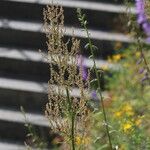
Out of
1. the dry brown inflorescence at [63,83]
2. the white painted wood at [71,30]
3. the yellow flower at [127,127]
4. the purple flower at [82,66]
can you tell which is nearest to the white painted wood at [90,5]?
the white painted wood at [71,30]

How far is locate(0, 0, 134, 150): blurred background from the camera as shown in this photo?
6238mm

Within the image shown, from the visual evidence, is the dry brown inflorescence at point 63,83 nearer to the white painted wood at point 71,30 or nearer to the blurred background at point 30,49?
the blurred background at point 30,49

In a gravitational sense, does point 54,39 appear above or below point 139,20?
→ below

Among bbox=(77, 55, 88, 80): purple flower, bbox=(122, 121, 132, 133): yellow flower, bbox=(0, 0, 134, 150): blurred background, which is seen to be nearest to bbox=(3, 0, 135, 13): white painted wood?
bbox=(0, 0, 134, 150): blurred background

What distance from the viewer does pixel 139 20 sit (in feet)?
20.5

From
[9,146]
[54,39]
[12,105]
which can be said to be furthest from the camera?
[12,105]

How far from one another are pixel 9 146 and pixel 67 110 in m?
3.07

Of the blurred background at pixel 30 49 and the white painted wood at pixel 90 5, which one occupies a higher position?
the white painted wood at pixel 90 5

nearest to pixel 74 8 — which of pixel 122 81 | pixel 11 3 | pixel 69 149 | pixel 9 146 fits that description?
pixel 11 3

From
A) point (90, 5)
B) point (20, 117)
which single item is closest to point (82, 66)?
point (20, 117)

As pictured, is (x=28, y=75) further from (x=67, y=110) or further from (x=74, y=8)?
(x=67, y=110)

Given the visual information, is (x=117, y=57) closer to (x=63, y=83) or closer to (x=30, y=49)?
(x=30, y=49)

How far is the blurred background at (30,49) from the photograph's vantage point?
20.5ft

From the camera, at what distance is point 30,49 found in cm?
696
